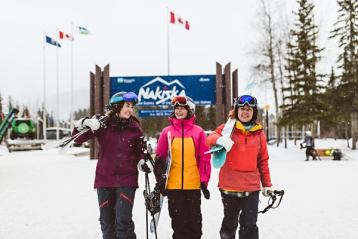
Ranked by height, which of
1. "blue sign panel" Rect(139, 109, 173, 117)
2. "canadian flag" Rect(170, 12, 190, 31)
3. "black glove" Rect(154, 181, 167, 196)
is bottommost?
"black glove" Rect(154, 181, 167, 196)

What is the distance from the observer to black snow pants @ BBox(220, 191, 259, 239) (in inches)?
166

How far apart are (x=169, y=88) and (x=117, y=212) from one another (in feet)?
46.5

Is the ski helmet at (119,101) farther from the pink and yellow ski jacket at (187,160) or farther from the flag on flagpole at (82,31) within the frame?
the flag on flagpole at (82,31)

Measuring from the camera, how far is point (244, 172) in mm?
4238

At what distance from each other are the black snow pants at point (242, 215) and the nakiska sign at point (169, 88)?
13659 millimetres

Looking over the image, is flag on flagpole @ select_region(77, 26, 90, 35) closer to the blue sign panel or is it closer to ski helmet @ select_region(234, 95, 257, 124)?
the blue sign panel

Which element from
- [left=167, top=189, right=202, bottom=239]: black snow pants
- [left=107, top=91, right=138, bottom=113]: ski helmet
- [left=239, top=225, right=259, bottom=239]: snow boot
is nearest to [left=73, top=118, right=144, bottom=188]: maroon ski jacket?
[left=107, top=91, right=138, bottom=113]: ski helmet

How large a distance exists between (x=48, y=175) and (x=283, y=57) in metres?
24.6

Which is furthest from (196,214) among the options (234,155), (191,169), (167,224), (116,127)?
(167,224)

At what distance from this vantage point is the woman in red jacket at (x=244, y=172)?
4.23 metres

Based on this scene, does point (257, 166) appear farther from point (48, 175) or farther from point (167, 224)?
point (48, 175)

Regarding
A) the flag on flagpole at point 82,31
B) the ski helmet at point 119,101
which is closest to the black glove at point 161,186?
the ski helmet at point 119,101

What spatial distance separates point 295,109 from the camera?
95.1 feet

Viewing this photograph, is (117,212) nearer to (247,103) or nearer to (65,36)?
(247,103)
